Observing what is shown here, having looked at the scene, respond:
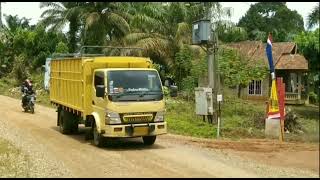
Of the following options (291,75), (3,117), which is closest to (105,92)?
(3,117)

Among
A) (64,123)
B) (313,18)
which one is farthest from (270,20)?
(64,123)

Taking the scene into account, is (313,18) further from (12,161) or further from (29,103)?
(12,161)

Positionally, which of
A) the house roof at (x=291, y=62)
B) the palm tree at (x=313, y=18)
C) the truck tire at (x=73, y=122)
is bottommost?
the truck tire at (x=73, y=122)

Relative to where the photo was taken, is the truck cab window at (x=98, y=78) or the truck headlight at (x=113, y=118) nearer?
the truck headlight at (x=113, y=118)

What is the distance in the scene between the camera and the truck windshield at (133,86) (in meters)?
11.4

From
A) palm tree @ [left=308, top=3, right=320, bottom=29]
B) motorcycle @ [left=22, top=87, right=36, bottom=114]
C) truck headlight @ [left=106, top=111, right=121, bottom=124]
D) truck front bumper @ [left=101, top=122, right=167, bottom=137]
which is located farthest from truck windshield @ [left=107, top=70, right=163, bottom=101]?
palm tree @ [left=308, top=3, right=320, bottom=29]

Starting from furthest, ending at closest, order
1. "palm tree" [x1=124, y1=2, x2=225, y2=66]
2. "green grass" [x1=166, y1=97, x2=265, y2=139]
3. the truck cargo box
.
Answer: "palm tree" [x1=124, y1=2, x2=225, y2=66] < "green grass" [x1=166, y1=97, x2=265, y2=139] < the truck cargo box

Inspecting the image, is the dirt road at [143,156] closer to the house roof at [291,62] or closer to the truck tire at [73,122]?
the truck tire at [73,122]

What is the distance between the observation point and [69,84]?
13742mm

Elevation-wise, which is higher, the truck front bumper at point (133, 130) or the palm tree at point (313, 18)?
the palm tree at point (313, 18)

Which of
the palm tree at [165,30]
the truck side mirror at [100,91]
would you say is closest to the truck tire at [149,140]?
the truck side mirror at [100,91]

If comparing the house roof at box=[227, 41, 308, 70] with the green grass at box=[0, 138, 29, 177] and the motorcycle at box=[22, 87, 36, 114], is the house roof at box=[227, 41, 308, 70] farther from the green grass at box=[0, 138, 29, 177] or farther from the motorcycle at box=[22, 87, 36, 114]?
the green grass at box=[0, 138, 29, 177]

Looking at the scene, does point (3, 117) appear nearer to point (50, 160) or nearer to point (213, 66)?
point (213, 66)

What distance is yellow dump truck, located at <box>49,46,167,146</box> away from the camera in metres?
11.3
